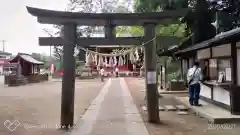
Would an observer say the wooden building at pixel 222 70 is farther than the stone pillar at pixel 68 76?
Yes

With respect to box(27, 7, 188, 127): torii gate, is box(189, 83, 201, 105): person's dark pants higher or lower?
lower

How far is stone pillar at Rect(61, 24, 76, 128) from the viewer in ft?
32.8

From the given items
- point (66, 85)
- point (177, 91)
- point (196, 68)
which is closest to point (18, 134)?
point (66, 85)

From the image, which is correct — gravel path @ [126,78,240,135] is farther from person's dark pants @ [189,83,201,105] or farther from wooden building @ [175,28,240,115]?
person's dark pants @ [189,83,201,105]

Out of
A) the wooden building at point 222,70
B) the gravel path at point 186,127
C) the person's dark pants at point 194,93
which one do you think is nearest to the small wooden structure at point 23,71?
the wooden building at point 222,70

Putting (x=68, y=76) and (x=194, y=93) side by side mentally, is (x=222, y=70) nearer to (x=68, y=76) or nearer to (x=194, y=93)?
(x=194, y=93)

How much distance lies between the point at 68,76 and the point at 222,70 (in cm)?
689

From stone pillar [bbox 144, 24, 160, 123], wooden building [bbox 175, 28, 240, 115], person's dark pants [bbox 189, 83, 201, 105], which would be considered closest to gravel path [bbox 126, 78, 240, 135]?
stone pillar [bbox 144, 24, 160, 123]

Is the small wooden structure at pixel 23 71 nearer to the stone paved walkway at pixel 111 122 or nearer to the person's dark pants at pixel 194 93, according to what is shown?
the stone paved walkway at pixel 111 122

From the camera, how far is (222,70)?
43.2 feet

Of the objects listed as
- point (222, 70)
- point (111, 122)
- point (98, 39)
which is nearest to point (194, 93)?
point (222, 70)

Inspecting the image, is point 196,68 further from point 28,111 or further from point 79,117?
point 28,111

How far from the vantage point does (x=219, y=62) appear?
535 inches

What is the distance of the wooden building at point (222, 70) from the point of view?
1084 centimetres
